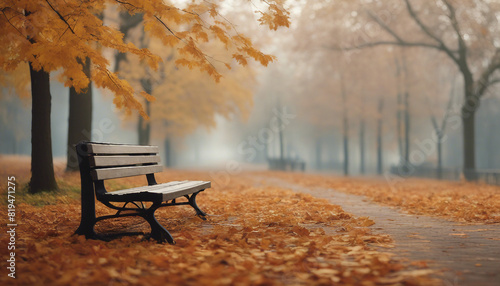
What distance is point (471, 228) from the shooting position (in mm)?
4773

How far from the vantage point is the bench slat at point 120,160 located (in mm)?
3979

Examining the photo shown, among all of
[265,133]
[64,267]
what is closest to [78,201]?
[64,267]

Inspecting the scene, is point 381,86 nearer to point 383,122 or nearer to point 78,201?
point 383,122

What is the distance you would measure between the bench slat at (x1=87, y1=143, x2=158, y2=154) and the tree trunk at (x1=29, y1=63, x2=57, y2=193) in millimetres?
2219

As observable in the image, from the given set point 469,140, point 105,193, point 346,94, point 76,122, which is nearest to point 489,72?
point 469,140

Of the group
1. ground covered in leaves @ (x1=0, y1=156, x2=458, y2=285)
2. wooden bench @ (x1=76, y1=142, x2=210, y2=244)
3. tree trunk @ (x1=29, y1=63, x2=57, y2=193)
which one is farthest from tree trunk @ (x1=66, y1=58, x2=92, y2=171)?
wooden bench @ (x1=76, y1=142, x2=210, y2=244)

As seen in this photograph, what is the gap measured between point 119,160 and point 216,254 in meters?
1.78

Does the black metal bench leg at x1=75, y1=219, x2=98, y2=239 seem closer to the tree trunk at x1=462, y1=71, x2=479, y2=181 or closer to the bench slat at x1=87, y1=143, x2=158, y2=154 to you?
the bench slat at x1=87, y1=143, x2=158, y2=154

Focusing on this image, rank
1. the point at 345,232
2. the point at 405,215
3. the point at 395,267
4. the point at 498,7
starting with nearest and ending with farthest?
the point at 395,267 → the point at 345,232 → the point at 405,215 → the point at 498,7

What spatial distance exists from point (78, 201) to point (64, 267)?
4411 mm

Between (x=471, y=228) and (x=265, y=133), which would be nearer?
(x=471, y=228)

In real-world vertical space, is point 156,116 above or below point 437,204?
above

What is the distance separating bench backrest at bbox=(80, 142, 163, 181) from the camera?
3.98 m

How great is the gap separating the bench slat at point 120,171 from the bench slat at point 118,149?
0.63 feet
